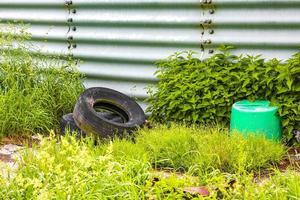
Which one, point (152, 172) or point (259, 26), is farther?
point (259, 26)

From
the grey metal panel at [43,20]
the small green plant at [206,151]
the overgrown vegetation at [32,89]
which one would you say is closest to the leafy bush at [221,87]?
the small green plant at [206,151]

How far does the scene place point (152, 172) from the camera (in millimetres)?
4133

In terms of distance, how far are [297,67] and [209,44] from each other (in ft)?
4.49

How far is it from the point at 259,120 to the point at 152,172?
1.86 m

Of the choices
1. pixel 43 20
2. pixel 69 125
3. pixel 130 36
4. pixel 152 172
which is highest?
pixel 43 20

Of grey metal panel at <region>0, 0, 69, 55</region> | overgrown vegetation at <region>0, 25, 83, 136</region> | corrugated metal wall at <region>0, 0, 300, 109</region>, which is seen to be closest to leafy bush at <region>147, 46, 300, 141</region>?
corrugated metal wall at <region>0, 0, 300, 109</region>

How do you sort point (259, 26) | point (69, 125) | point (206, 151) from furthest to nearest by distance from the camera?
1. point (69, 125)
2. point (259, 26)
3. point (206, 151)

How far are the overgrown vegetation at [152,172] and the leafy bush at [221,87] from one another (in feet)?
2.91

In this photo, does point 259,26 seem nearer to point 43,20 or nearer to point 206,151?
point 206,151

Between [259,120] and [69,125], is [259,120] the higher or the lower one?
the higher one

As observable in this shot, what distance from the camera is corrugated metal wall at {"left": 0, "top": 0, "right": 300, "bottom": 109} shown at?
6273mm

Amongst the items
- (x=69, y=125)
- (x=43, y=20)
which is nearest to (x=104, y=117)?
(x=69, y=125)

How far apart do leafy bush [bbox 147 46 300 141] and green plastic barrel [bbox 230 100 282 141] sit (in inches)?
3.3

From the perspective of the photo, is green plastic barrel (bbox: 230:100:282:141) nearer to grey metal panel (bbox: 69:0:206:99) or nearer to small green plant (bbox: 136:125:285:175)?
small green plant (bbox: 136:125:285:175)
